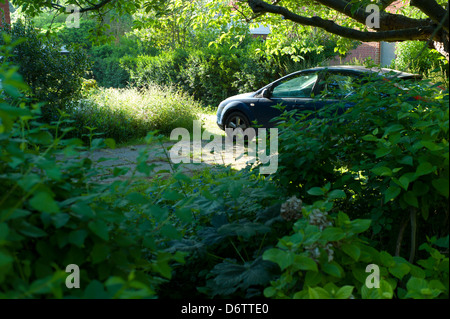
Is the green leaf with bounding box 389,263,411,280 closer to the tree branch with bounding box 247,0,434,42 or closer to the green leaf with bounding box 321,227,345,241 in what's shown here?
the green leaf with bounding box 321,227,345,241

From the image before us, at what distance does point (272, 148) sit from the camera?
307 centimetres

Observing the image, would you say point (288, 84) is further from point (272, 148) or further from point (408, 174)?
point (408, 174)

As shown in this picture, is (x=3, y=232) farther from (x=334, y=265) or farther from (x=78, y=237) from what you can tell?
(x=334, y=265)

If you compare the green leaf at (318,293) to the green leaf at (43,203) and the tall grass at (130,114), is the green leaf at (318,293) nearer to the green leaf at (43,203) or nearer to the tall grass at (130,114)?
the green leaf at (43,203)

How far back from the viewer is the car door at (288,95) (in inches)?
345

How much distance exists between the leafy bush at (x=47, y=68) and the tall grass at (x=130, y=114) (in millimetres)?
419

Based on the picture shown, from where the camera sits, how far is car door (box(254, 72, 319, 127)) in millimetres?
8766

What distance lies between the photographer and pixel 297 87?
9.10 metres

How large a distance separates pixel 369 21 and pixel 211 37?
17.2 metres

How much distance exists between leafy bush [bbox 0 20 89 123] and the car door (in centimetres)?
409

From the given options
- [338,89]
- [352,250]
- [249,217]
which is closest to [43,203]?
[352,250]

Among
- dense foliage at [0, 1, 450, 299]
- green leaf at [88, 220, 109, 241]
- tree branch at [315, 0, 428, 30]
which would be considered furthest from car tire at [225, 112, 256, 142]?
green leaf at [88, 220, 109, 241]

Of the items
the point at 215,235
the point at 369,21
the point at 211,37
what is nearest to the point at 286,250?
the point at 215,235
